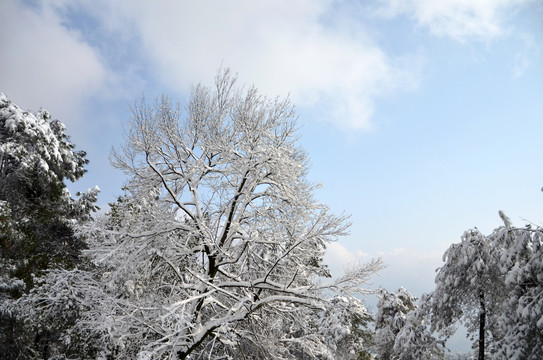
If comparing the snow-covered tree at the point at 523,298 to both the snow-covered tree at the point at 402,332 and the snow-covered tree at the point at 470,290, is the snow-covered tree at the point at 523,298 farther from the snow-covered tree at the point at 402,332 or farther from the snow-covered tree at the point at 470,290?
the snow-covered tree at the point at 402,332

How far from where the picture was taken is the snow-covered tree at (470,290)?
12.9m

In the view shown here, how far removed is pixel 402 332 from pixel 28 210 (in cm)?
1679

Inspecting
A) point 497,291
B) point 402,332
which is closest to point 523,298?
point 497,291

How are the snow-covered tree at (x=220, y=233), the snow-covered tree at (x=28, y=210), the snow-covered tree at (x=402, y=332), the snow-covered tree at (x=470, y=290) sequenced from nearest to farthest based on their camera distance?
the snow-covered tree at (x=220, y=233)
the snow-covered tree at (x=28, y=210)
the snow-covered tree at (x=470, y=290)
the snow-covered tree at (x=402, y=332)

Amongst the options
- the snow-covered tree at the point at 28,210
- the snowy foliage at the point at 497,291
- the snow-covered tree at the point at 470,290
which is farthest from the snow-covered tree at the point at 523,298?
→ the snow-covered tree at the point at 28,210

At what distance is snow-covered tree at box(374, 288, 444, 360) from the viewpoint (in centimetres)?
1521

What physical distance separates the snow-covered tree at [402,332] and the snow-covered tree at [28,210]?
12.6 metres

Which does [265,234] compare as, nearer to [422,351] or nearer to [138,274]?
[138,274]

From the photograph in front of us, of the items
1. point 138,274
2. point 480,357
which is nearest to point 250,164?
point 138,274

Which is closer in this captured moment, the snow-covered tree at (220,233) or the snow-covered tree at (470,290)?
the snow-covered tree at (220,233)

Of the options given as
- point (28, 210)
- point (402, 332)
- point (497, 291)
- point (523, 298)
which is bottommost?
point (402, 332)

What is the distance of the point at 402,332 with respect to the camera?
1572 centimetres

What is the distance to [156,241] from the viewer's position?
9.12 meters

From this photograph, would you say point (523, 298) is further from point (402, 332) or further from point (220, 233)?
point (220, 233)
